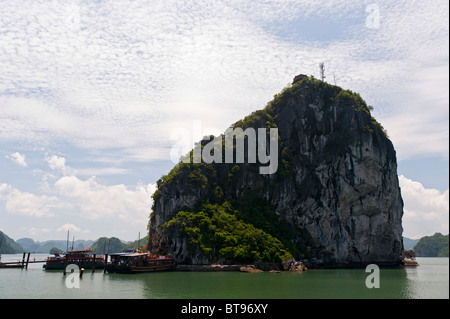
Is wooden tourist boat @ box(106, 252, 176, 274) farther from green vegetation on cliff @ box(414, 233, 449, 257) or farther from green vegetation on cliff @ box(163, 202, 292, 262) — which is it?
green vegetation on cliff @ box(414, 233, 449, 257)

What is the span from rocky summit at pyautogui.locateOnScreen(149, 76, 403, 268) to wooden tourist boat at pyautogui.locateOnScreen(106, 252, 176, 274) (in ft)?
19.1

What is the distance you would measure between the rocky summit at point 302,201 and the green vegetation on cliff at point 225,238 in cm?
20

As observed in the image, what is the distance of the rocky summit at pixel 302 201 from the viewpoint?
67.9 metres

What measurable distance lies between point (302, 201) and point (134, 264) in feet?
130

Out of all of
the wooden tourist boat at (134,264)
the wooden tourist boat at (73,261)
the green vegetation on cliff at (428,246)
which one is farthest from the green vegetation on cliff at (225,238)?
the green vegetation on cliff at (428,246)

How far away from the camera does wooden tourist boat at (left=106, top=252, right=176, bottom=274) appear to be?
58656 mm

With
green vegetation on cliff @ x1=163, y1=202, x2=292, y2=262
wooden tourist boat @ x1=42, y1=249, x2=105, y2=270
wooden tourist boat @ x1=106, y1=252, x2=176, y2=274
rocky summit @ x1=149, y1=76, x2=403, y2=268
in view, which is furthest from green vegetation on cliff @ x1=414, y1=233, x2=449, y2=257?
wooden tourist boat @ x1=42, y1=249, x2=105, y2=270

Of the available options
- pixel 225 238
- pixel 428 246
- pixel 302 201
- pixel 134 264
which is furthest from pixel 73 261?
pixel 428 246

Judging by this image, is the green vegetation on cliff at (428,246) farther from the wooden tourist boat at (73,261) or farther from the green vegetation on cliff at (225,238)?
the wooden tourist boat at (73,261)

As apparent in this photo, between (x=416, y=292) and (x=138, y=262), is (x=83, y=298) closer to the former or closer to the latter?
(x=138, y=262)

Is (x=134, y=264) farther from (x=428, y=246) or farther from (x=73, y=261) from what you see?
(x=428, y=246)

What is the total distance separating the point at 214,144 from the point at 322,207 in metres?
30.7

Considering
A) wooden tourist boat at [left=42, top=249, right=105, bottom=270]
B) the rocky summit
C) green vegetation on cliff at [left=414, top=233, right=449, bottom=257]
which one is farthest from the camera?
green vegetation on cliff at [left=414, top=233, right=449, bottom=257]

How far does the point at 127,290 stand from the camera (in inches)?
1487
